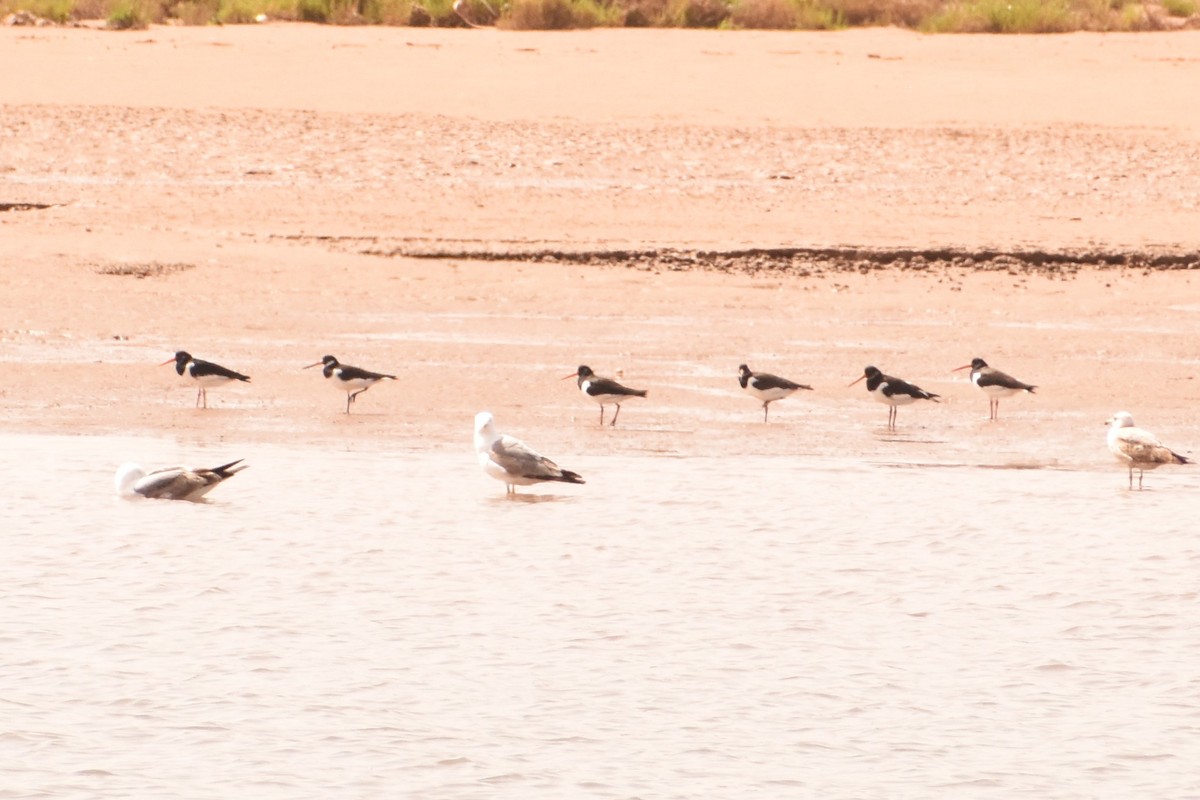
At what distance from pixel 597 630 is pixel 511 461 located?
8.29 ft

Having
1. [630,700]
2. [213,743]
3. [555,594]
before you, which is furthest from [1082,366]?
[213,743]

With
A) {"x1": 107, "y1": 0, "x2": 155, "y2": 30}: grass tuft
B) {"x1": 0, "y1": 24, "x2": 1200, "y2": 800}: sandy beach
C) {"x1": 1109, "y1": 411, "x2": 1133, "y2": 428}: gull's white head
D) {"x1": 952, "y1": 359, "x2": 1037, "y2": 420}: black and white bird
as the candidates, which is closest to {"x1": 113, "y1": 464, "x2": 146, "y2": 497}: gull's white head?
{"x1": 0, "y1": 24, "x2": 1200, "y2": 800}: sandy beach

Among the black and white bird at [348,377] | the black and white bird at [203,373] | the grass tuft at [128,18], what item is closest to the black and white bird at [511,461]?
the black and white bird at [348,377]

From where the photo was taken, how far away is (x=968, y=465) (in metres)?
12.5

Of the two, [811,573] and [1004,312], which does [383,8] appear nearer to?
[1004,312]

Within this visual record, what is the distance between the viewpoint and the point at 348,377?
1333cm

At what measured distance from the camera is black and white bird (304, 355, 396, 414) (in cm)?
1334

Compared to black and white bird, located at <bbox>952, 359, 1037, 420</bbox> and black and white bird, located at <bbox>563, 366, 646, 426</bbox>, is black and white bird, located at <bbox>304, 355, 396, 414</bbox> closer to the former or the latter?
black and white bird, located at <bbox>563, 366, 646, 426</bbox>

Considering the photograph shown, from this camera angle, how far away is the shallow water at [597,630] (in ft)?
24.8

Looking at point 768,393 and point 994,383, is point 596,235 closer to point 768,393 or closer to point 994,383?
point 768,393

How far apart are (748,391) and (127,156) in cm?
940

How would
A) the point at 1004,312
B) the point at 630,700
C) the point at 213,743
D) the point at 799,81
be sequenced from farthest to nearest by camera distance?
1. the point at 799,81
2. the point at 1004,312
3. the point at 630,700
4. the point at 213,743

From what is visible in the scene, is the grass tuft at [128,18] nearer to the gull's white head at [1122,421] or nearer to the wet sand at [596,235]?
the wet sand at [596,235]

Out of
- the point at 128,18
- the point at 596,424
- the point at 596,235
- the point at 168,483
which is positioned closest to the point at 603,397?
the point at 596,424
